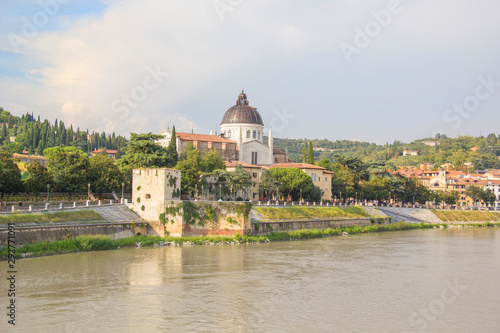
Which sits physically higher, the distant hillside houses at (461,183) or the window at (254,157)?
the window at (254,157)

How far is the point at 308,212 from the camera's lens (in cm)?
4703

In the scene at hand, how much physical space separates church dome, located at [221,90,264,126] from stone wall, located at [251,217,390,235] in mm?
23752

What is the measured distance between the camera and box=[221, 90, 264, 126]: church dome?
70750 millimetres

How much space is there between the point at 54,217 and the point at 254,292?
45.9ft

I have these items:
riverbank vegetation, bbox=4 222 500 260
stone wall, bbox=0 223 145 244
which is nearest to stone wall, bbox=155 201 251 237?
riverbank vegetation, bbox=4 222 500 260

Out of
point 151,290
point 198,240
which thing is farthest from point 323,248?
point 151,290

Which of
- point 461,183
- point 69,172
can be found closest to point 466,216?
point 461,183

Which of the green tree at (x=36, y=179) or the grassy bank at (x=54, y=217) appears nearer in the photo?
the grassy bank at (x=54, y=217)

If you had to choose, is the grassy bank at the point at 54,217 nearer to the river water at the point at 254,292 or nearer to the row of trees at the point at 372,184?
the river water at the point at 254,292

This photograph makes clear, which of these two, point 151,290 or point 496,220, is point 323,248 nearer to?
point 151,290

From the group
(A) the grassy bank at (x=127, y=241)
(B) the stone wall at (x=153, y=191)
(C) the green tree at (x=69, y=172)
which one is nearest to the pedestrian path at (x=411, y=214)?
(A) the grassy bank at (x=127, y=241)

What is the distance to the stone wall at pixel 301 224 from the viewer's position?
3878 cm

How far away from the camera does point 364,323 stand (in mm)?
17156

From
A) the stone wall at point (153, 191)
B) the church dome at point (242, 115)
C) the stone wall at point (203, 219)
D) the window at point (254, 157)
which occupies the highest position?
the church dome at point (242, 115)
